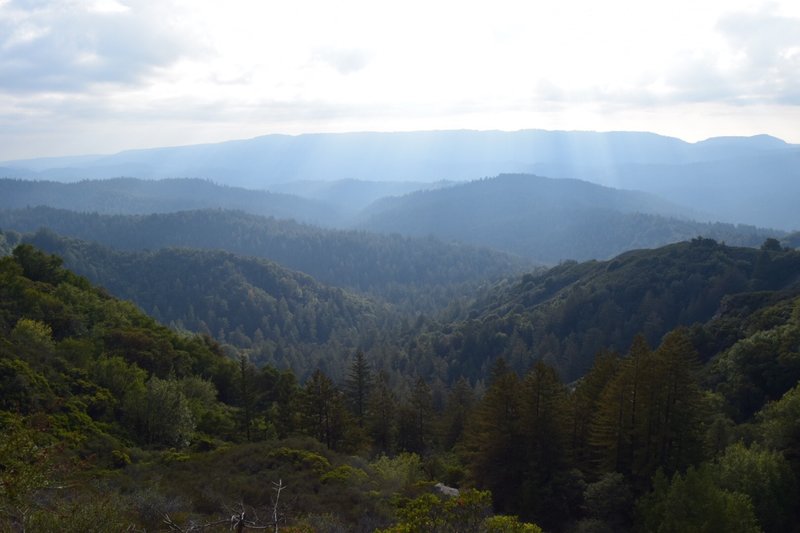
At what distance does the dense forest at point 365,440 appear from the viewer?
17141 mm

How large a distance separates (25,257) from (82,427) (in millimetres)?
31759

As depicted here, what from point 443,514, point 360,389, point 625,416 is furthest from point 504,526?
point 360,389

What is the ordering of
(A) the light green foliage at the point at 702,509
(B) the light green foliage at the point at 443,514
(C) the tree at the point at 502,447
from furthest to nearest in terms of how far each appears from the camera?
(C) the tree at the point at 502,447
(A) the light green foliage at the point at 702,509
(B) the light green foliage at the point at 443,514

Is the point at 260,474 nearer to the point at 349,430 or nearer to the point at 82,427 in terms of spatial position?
the point at 82,427

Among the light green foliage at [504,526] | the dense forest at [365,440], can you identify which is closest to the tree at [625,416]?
the dense forest at [365,440]

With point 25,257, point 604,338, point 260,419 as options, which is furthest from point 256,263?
point 260,419

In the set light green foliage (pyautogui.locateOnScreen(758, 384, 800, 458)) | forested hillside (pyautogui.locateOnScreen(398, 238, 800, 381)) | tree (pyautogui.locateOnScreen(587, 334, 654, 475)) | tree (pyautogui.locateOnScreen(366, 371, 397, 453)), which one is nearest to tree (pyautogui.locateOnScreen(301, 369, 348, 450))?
tree (pyautogui.locateOnScreen(366, 371, 397, 453))

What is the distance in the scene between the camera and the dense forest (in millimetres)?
17141

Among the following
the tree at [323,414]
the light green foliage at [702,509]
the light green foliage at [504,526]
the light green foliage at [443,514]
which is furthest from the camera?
the tree at [323,414]

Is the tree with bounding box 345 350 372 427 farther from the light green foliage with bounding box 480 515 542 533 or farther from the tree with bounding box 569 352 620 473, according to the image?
the light green foliage with bounding box 480 515 542 533

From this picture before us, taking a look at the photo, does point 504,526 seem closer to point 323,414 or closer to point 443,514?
point 443,514

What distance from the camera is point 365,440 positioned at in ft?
127

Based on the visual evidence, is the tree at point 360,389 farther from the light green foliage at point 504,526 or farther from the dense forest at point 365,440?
the light green foliage at point 504,526

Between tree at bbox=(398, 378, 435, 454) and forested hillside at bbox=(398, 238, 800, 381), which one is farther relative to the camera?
forested hillside at bbox=(398, 238, 800, 381)
